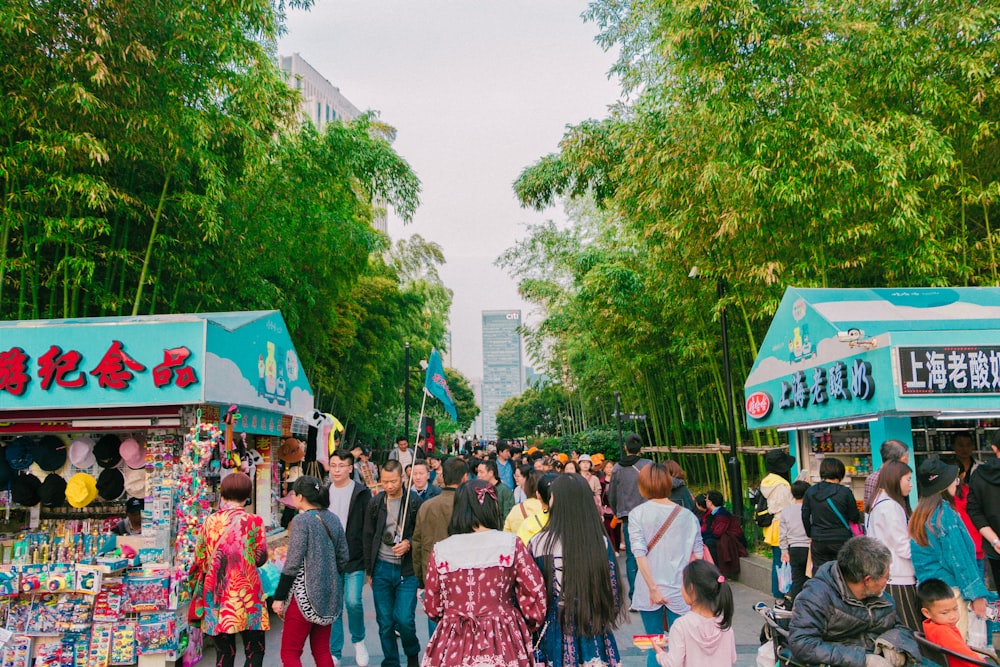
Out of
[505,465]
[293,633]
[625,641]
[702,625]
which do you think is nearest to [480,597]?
[702,625]

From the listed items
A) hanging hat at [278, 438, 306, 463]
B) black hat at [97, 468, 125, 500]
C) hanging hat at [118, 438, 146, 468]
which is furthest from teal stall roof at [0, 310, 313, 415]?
hanging hat at [278, 438, 306, 463]

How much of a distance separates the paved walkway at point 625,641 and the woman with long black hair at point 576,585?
1.60 m

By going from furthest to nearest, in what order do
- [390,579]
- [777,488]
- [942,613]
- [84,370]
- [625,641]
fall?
[777,488] → [84,370] → [625,641] → [390,579] → [942,613]

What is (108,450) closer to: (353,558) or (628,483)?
(353,558)

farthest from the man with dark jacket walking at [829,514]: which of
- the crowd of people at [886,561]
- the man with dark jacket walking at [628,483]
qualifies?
the man with dark jacket walking at [628,483]

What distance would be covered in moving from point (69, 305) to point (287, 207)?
318 centimetres

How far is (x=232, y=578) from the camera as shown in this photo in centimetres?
461

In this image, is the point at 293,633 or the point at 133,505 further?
the point at 133,505

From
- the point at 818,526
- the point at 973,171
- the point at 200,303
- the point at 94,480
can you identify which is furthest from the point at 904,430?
the point at 200,303

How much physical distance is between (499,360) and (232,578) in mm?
172967

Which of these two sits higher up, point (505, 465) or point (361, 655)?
point (505, 465)

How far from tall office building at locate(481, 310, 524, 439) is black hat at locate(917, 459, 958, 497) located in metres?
170

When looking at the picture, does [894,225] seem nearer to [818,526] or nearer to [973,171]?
[973,171]

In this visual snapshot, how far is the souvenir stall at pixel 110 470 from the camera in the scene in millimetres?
5941
